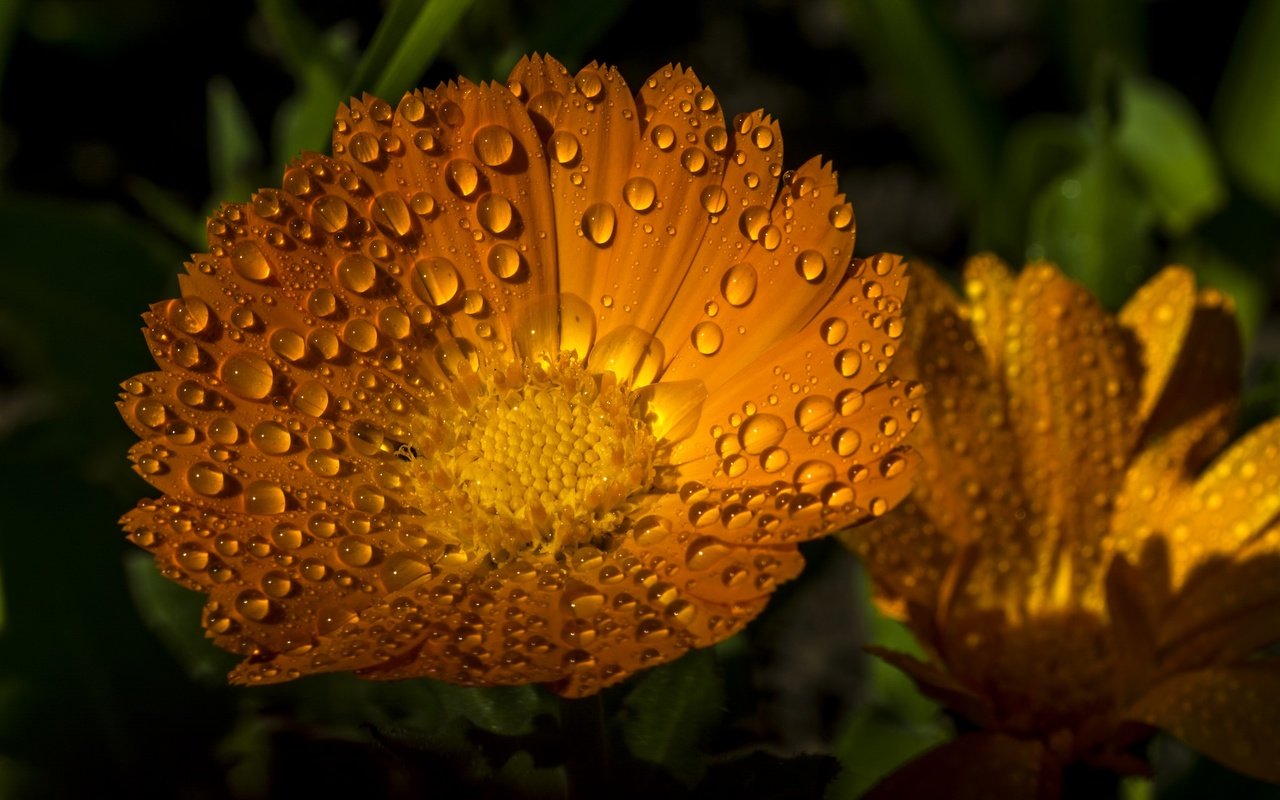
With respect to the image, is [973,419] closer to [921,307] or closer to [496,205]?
[921,307]

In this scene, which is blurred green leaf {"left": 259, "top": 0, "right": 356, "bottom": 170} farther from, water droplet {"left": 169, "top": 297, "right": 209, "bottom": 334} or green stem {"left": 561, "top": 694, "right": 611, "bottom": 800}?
green stem {"left": 561, "top": 694, "right": 611, "bottom": 800}

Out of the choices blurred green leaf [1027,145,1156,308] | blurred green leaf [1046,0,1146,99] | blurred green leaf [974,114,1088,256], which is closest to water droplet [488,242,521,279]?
blurred green leaf [1027,145,1156,308]

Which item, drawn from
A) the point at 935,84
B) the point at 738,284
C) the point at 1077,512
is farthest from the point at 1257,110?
the point at 738,284

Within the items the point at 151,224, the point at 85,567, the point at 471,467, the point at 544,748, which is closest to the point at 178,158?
the point at 151,224

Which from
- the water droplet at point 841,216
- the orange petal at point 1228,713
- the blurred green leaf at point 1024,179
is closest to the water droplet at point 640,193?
the water droplet at point 841,216

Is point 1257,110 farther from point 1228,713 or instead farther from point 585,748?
point 585,748
